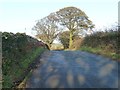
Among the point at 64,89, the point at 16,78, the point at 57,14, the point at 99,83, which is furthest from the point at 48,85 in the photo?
the point at 57,14

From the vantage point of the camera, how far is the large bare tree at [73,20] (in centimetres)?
6356

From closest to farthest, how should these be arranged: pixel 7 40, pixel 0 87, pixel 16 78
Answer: pixel 0 87, pixel 16 78, pixel 7 40

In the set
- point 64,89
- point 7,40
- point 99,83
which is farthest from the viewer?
point 7,40

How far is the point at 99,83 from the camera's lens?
11.1m

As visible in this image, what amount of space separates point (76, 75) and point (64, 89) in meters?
2.82

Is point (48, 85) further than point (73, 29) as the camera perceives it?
No

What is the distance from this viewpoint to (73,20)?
63906 millimetres

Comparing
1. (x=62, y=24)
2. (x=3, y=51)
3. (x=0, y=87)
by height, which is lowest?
(x=0, y=87)

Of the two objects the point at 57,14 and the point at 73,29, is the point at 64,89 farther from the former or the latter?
the point at 57,14

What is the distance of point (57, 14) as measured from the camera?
2653 inches

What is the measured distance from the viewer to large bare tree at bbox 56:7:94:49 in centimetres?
6356

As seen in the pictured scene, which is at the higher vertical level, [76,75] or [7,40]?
[7,40]

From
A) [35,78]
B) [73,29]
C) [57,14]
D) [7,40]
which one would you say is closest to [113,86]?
[35,78]

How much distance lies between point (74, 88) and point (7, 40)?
9907mm
